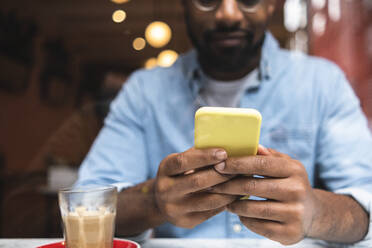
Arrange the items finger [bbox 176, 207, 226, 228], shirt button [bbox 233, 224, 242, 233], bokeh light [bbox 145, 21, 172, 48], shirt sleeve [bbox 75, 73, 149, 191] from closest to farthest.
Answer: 1. finger [bbox 176, 207, 226, 228]
2. shirt button [bbox 233, 224, 242, 233]
3. shirt sleeve [bbox 75, 73, 149, 191]
4. bokeh light [bbox 145, 21, 172, 48]

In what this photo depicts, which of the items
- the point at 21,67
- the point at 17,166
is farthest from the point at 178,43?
the point at 21,67

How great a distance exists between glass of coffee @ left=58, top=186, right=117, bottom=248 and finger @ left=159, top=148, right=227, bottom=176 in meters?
0.11

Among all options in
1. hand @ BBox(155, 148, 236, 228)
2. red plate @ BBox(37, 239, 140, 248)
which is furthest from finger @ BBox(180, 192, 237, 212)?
red plate @ BBox(37, 239, 140, 248)

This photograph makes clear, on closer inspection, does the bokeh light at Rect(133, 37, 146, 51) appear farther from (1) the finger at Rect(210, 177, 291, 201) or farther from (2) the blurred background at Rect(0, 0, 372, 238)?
(1) the finger at Rect(210, 177, 291, 201)

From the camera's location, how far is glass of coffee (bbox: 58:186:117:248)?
55 centimetres

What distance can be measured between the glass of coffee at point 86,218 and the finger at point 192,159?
0.11 metres

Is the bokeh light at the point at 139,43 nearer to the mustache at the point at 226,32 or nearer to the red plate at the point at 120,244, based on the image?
the mustache at the point at 226,32

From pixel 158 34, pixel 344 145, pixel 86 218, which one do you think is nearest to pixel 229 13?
pixel 158 34

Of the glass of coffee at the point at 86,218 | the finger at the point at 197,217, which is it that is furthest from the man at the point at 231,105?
the glass of coffee at the point at 86,218

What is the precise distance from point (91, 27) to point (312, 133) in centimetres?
76

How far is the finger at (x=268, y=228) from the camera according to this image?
0.57m

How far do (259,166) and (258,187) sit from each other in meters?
0.04

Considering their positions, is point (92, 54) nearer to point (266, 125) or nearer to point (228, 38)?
point (228, 38)

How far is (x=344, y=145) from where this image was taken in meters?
0.85
